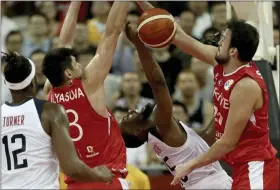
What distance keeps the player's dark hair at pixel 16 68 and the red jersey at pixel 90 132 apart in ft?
2.10

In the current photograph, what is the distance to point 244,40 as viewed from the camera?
610 cm

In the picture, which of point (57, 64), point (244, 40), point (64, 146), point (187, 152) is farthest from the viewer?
point (187, 152)

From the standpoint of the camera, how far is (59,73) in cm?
649

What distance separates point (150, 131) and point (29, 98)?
5.04 feet

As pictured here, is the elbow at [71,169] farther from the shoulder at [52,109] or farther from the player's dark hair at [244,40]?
the player's dark hair at [244,40]

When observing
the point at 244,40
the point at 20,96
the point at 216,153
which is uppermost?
the point at 244,40

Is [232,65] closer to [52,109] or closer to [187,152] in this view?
[187,152]

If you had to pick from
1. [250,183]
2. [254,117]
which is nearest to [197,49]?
[254,117]

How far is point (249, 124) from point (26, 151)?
1799mm

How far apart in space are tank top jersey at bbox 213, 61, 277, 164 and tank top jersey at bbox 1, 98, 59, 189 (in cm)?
149

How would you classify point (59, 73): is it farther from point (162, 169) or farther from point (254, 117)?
point (162, 169)

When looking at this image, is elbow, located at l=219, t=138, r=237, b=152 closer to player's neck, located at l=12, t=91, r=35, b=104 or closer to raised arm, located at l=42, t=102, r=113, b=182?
raised arm, located at l=42, t=102, r=113, b=182

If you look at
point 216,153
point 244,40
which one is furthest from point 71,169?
point 244,40

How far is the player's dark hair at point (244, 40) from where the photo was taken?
20.0ft
